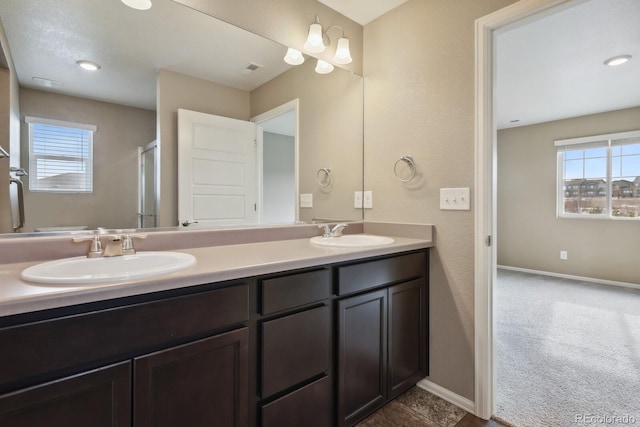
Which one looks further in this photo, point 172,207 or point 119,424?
point 172,207

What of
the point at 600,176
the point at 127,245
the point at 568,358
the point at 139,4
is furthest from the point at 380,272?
the point at 600,176

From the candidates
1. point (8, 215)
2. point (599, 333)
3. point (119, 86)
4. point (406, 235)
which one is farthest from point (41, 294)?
point (599, 333)

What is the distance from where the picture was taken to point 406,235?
192 cm

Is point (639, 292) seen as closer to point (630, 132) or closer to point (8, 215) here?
point (630, 132)

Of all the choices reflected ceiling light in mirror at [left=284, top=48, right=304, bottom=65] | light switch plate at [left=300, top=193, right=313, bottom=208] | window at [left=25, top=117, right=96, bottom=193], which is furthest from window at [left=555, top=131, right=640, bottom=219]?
window at [left=25, top=117, right=96, bottom=193]

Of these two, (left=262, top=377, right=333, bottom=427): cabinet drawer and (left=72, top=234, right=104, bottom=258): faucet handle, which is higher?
(left=72, top=234, right=104, bottom=258): faucet handle

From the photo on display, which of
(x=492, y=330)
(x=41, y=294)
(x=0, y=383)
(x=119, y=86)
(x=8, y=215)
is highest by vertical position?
(x=119, y=86)

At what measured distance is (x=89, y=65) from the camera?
1.25m

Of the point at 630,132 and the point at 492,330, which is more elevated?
the point at 630,132

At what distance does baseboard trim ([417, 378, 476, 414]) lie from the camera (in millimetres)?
1638

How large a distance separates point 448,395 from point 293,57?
83.5 inches

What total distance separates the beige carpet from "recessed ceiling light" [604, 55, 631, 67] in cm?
231

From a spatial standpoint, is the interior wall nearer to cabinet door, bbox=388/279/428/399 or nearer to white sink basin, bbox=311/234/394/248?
white sink basin, bbox=311/234/394/248

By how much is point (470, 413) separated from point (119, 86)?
7.43ft
